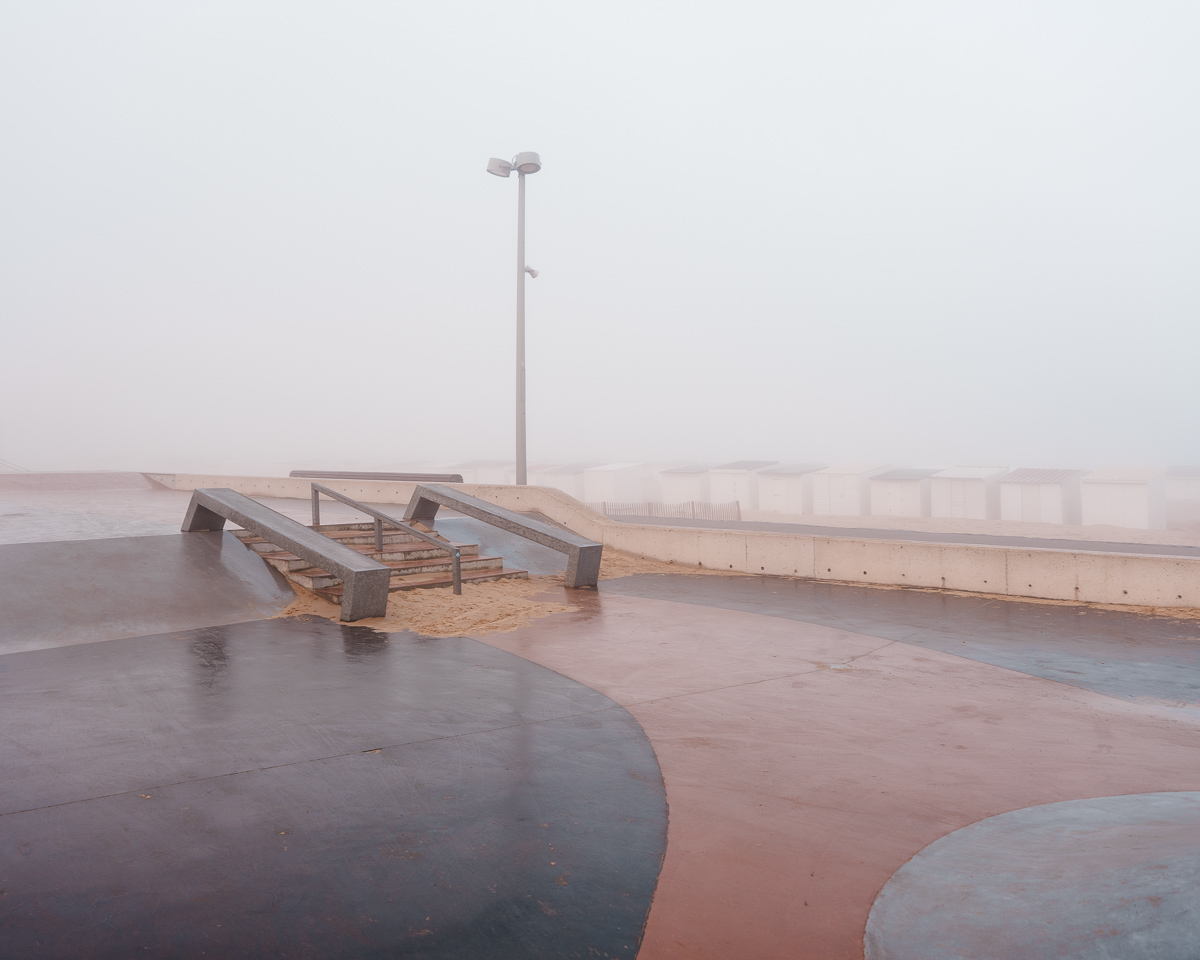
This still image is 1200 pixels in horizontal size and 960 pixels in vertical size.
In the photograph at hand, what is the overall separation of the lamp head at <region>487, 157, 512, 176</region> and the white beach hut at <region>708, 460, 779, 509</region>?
27735mm

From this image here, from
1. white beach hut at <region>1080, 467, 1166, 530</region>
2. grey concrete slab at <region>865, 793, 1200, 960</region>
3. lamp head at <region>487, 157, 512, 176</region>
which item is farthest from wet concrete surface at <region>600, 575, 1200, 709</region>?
white beach hut at <region>1080, 467, 1166, 530</region>

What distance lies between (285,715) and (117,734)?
3.46 ft

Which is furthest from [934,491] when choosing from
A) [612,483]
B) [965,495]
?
[612,483]

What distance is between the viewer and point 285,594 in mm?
10312

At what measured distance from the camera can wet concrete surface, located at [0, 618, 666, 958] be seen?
309cm

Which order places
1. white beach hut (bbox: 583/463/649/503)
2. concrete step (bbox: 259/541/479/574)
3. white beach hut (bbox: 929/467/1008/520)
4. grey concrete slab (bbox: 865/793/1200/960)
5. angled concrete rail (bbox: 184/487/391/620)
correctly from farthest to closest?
white beach hut (bbox: 583/463/649/503) < white beach hut (bbox: 929/467/1008/520) < concrete step (bbox: 259/541/479/574) < angled concrete rail (bbox: 184/487/391/620) < grey concrete slab (bbox: 865/793/1200/960)

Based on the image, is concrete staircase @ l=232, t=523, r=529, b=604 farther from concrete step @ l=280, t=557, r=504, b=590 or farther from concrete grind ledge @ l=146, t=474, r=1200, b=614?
concrete grind ledge @ l=146, t=474, r=1200, b=614

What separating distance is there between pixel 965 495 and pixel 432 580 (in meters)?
32.7

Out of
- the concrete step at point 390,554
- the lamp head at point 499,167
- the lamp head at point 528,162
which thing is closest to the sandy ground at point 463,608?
the concrete step at point 390,554

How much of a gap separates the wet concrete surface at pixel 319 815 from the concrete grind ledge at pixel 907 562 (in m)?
7.10

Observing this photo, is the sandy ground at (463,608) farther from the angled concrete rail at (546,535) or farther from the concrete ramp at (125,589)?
the concrete ramp at (125,589)

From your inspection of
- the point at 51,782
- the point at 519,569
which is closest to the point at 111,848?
the point at 51,782

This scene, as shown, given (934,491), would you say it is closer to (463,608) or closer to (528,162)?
(528,162)

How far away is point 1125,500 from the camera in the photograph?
32750mm
